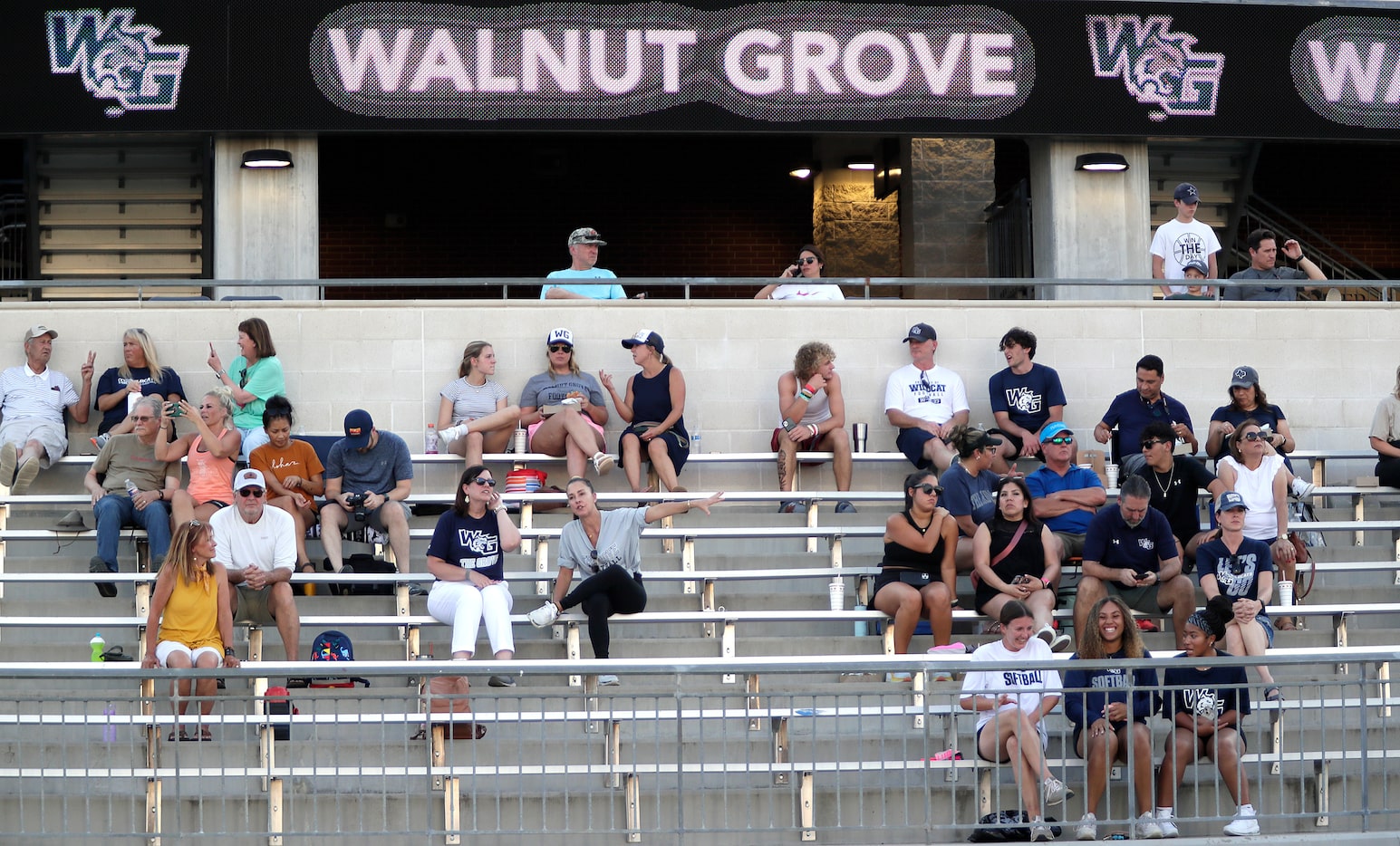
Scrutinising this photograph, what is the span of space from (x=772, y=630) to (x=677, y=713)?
2.59 meters

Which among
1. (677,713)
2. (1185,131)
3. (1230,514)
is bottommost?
(677,713)

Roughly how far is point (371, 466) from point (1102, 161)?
6655 millimetres

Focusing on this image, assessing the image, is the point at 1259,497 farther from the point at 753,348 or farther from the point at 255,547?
the point at 255,547

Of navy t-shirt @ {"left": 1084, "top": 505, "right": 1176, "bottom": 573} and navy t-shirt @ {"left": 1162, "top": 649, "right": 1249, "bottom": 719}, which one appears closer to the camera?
navy t-shirt @ {"left": 1162, "top": 649, "right": 1249, "bottom": 719}

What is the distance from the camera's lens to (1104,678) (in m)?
8.53

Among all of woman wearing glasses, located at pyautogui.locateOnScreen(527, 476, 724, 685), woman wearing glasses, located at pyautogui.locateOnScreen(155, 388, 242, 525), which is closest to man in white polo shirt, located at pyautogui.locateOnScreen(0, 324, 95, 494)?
woman wearing glasses, located at pyautogui.locateOnScreen(155, 388, 242, 525)

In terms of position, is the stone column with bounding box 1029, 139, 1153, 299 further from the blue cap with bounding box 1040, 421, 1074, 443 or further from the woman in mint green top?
the woman in mint green top

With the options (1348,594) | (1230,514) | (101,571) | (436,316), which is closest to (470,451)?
(436,316)

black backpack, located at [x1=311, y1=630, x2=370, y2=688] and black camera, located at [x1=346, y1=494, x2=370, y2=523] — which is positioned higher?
black camera, located at [x1=346, y1=494, x2=370, y2=523]

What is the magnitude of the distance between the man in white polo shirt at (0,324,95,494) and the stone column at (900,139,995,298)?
→ 7.46 metres

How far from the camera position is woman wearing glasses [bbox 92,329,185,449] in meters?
12.2

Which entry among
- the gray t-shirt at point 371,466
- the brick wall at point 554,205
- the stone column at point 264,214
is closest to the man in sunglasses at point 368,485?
the gray t-shirt at point 371,466

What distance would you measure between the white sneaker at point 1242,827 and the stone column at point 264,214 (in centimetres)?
836

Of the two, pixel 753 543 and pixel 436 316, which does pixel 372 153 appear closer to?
pixel 436 316
